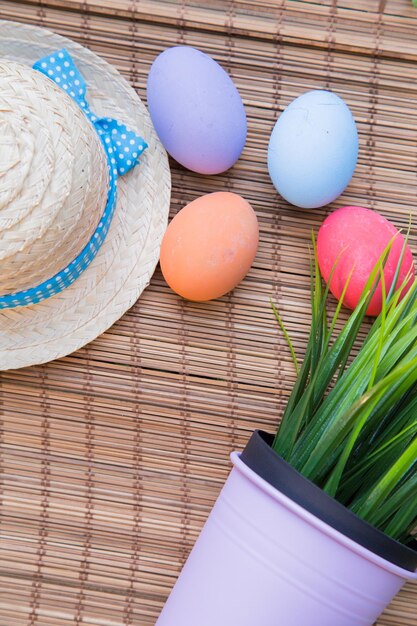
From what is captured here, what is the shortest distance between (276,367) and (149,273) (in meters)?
0.23

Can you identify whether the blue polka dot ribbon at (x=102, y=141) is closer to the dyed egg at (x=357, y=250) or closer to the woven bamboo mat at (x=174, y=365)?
the woven bamboo mat at (x=174, y=365)

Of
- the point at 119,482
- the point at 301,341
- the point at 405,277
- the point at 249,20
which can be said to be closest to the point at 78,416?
the point at 119,482

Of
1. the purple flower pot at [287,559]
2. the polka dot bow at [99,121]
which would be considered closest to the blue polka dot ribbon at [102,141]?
the polka dot bow at [99,121]

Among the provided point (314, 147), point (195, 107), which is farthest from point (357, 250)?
point (195, 107)

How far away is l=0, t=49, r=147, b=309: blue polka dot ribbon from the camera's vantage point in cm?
90

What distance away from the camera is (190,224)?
90 cm

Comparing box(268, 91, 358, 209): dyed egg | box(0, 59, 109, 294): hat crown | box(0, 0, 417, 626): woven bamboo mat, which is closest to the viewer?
box(0, 59, 109, 294): hat crown

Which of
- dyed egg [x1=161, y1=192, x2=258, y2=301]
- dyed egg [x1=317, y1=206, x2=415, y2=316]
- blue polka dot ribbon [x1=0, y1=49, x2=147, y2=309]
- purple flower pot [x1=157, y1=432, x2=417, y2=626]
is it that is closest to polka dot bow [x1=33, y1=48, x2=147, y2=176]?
blue polka dot ribbon [x1=0, y1=49, x2=147, y2=309]

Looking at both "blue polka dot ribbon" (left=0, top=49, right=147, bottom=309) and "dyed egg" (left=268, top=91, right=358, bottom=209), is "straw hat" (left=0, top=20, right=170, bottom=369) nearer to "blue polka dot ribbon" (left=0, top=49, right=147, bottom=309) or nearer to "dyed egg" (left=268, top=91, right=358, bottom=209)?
"blue polka dot ribbon" (left=0, top=49, right=147, bottom=309)

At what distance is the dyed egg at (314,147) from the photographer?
0.88 meters

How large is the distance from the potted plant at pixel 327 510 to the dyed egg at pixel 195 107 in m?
0.27

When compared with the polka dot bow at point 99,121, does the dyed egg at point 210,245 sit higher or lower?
lower

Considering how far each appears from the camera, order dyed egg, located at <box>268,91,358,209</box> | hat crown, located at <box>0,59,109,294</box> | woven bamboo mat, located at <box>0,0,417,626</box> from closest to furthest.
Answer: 1. hat crown, located at <box>0,59,109,294</box>
2. dyed egg, located at <box>268,91,358,209</box>
3. woven bamboo mat, located at <box>0,0,417,626</box>

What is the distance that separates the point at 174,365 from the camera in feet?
3.30
